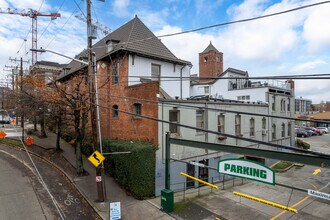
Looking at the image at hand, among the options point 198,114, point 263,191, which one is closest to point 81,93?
point 198,114

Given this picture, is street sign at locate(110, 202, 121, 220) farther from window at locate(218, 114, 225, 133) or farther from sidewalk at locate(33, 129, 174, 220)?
window at locate(218, 114, 225, 133)

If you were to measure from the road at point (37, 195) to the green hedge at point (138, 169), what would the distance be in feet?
9.38

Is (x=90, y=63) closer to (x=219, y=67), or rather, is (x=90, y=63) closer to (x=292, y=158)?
(x=292, y=158)

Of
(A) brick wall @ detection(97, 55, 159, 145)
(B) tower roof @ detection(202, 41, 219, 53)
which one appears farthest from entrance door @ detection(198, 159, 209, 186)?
(B) tower roof @ detection(202, 41, 219, 53)

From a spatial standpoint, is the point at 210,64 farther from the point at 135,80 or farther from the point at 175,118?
the point at 175,118

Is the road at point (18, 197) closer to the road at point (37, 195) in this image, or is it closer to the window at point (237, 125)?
the road at point (37, 195)

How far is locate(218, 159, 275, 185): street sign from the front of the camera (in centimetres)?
799

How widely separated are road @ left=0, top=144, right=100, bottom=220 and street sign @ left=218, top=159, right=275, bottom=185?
26.9 ft

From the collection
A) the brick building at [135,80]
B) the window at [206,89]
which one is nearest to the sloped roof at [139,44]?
the brick building at [135,80]

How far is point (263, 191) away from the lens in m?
19.1

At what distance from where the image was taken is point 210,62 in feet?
160

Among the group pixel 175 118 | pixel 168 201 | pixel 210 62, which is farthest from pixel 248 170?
pixel 210 62

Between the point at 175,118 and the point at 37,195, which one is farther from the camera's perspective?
the point at 175,118

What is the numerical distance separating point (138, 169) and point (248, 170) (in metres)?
8.43
